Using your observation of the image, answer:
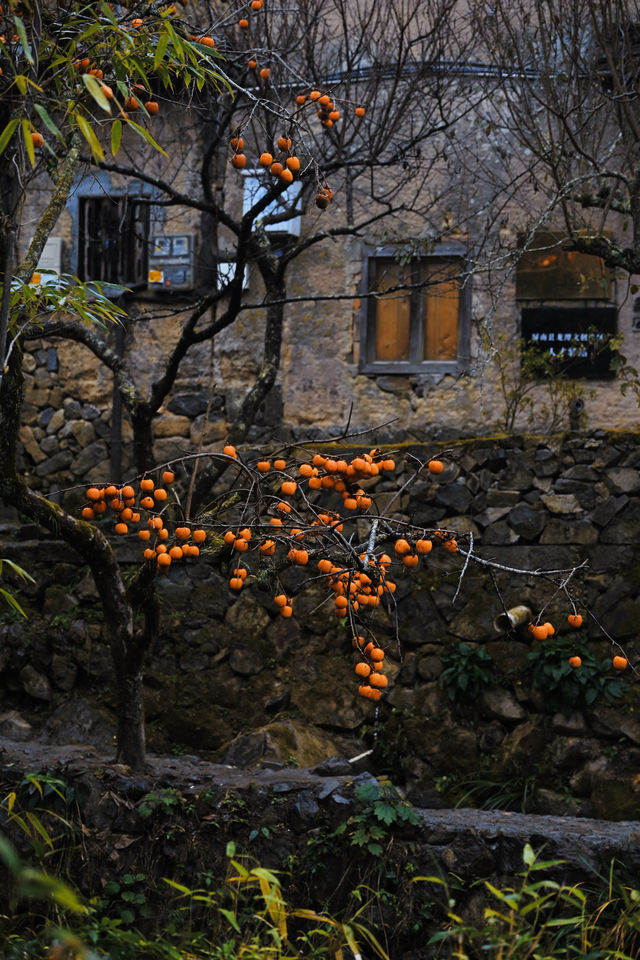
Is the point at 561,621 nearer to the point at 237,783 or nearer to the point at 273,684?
the point at 273,684

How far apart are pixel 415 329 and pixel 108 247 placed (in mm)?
3260

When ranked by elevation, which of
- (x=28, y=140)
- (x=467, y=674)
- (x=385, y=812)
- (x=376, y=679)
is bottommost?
(x=385, y=812)

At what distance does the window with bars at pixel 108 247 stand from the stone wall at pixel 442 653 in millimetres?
3482

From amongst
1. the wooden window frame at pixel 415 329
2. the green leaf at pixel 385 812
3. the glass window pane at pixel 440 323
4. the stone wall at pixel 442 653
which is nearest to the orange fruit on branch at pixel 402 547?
the green leaf at pixel 385 812

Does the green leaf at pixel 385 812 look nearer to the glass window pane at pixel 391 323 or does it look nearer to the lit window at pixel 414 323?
the lit window at pixel 414 323

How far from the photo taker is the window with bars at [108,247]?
925cm

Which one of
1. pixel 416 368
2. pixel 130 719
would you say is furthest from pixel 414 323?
pixel 130 719

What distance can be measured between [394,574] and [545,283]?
330 centimetres

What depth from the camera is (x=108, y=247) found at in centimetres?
929

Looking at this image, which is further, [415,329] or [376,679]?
[415,329]

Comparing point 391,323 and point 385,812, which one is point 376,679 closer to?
point 385,812

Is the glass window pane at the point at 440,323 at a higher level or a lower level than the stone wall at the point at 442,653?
higher

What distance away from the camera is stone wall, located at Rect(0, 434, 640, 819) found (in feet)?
19.3

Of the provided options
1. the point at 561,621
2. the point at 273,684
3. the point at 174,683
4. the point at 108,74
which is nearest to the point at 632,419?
the point at 561,621
